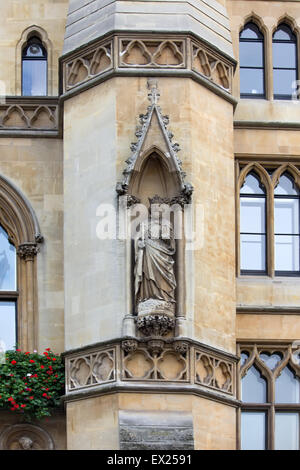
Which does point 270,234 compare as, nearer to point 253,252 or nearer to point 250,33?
point 253,252

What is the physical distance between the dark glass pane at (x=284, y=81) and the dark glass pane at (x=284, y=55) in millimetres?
86

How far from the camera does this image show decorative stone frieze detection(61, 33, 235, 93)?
90.4ft

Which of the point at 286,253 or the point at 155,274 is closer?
the point at 155,274

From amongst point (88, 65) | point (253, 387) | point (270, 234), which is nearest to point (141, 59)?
point (88, 65)

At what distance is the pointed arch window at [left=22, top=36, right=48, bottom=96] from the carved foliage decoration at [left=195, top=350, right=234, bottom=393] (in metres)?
4.50

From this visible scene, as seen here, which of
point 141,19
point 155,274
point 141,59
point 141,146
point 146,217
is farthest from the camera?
point 141,19

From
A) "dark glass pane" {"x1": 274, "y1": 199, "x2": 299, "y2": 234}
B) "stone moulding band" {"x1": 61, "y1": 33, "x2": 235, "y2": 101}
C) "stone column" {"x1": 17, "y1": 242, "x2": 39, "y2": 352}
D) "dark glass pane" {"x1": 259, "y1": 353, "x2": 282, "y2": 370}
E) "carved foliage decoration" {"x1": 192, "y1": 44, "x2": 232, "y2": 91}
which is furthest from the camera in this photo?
"dark glass pane" {"x1": 274, "y1": 199, "x2": 299, "y2": 234}

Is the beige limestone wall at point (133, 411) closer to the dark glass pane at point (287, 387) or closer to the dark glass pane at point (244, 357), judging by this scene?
the dark glass pane at point (244, 357)

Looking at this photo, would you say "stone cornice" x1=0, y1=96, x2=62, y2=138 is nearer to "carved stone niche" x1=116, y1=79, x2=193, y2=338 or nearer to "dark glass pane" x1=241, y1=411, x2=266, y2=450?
"carved stone niche" x1=116, y1=79, x2=193, y2=338

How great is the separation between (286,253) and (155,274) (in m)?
2.76

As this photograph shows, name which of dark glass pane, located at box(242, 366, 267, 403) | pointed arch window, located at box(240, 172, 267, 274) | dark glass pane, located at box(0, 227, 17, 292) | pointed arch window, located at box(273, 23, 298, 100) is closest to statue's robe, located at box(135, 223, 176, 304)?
dark glass pane, located at box(242, 366, 267, 403)

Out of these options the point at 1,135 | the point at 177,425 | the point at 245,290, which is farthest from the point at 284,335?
the point at 1,135

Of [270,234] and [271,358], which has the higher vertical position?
[270,234]

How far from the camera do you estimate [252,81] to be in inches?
1153
